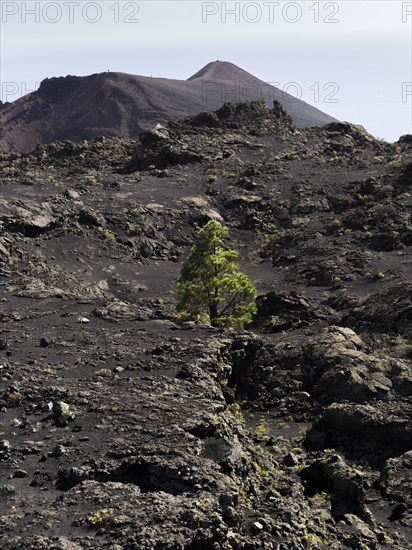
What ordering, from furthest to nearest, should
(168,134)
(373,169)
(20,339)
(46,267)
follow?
(168,134)
(373,169)
(46,267)
(20,339)

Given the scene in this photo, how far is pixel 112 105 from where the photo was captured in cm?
15438

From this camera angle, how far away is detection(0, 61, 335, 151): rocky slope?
148 m

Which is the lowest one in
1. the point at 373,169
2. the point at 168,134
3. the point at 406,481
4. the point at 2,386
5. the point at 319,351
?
the point at 406,481

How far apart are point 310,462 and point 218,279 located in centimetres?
1352

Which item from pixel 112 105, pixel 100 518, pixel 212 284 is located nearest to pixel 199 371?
pixel 100 518

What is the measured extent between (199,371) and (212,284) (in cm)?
1322

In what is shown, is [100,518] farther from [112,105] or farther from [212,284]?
[112,105]

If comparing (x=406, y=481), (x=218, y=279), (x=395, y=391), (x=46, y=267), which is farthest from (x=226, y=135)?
(x=406, y=481)

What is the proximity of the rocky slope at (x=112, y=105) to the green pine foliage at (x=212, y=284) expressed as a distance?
102282 mm

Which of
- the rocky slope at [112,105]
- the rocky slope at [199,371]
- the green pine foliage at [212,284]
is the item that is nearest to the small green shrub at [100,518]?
the rocky slope at [199,371]

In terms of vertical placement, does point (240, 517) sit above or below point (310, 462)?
above

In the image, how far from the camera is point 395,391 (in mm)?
29875

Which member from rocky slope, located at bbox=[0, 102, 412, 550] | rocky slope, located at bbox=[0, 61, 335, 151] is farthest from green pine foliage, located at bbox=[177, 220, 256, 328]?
rocky slope, located at bbox=[0, 61, 335, 151]

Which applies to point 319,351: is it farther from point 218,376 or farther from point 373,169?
point 373,169
